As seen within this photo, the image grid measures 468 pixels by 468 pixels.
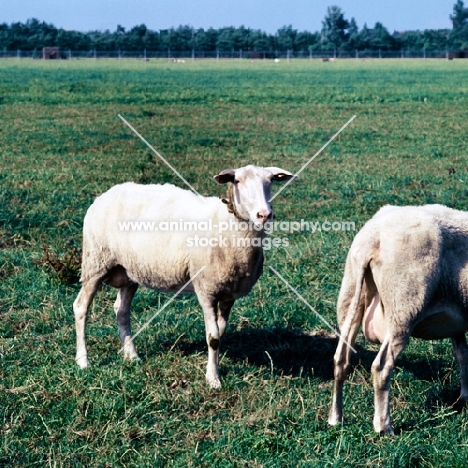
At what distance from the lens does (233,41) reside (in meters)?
128

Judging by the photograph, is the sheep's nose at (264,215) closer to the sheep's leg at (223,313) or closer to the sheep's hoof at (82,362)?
the sheep's leg at (223,313)

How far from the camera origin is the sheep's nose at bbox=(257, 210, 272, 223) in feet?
17.1

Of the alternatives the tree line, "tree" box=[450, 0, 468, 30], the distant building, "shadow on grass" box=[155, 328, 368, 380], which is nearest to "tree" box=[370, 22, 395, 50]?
the tree line

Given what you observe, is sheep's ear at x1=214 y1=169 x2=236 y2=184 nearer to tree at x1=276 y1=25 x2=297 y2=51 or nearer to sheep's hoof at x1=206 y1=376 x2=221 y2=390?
sheep's hoof at x1=206 y1=376 x2=221 y2=390

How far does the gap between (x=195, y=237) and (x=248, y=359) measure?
1.12 meters

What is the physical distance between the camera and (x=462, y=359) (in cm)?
525

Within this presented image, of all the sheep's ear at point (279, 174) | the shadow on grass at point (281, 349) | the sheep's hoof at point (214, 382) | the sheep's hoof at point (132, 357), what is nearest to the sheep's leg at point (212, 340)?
the sheep's hoof at point (214, 382)

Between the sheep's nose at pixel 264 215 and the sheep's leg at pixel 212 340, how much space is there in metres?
0.86

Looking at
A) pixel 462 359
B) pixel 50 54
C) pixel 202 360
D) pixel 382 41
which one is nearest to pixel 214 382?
pixel 202 360

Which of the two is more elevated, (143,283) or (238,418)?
(143,283)

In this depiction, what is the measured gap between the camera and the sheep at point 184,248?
553cm

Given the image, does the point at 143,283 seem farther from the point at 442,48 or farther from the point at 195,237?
the point at 442,48

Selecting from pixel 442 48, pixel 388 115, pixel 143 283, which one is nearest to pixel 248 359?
pixel 143 283

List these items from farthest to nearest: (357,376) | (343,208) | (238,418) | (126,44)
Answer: (126,44)
(343,208)
(357,376)
(238,418)
